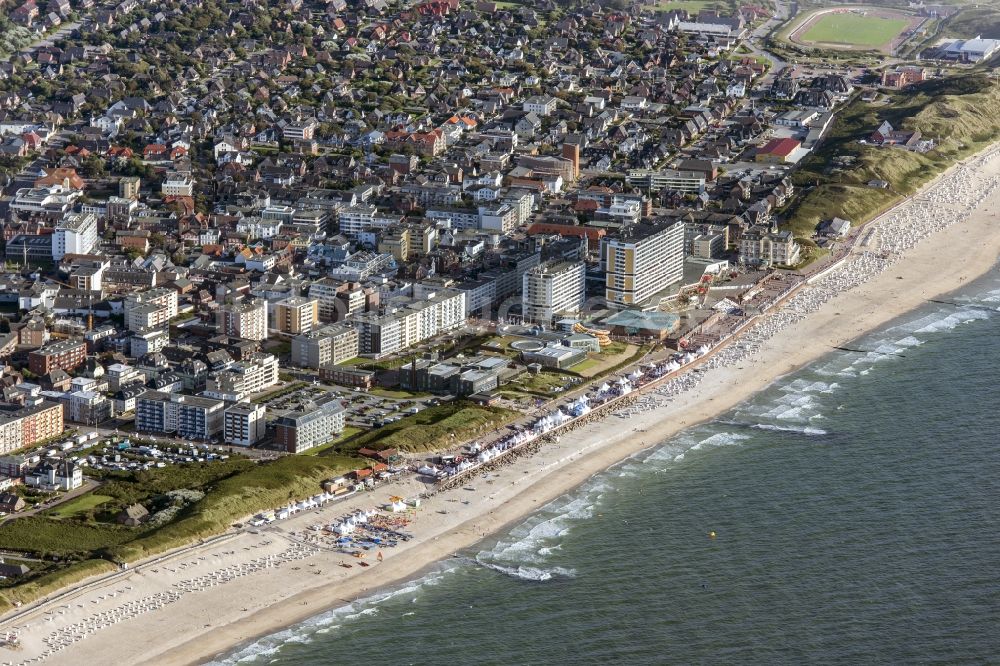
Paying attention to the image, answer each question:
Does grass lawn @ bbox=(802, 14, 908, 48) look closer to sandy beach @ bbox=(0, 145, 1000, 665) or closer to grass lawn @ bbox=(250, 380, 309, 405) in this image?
sandy beach @ bbox=(0, 145, 1000, 665)

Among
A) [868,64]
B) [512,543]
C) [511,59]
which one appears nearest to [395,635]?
[512,543]

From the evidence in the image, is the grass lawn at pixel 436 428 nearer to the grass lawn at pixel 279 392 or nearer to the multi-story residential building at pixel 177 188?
the grass lawn at pixel 279 392

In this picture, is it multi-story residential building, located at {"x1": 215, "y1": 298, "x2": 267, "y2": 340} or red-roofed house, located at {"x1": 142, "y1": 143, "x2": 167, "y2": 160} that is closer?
multi-story residential building, located at {"x1": 215, "y1": 298, "x2": 267, "y2": 340}

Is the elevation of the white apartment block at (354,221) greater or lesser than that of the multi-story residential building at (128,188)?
lesser

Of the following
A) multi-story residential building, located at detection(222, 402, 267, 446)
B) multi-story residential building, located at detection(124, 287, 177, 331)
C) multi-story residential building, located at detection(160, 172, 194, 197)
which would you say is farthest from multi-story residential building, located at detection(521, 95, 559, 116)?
multi-story residential building, located at detection(222, 402, 267, 446)

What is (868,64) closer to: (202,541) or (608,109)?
(608,109)

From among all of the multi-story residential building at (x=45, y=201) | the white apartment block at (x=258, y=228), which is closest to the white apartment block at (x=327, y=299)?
the white apartment block at (x=258, y=228)
